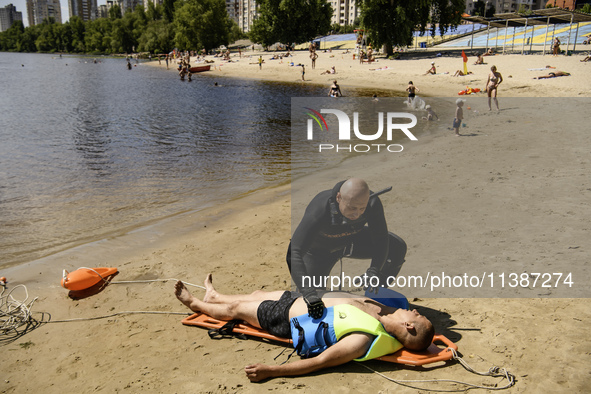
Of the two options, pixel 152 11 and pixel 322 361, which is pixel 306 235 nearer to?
pixel 322 361

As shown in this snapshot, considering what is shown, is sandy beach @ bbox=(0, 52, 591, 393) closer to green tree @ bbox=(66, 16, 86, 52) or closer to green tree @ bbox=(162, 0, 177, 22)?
green tree @ bbox=(162, 0, 177, 22)

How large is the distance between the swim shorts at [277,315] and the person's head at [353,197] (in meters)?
1.08

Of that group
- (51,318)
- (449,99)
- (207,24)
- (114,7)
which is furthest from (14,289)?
(114,7)

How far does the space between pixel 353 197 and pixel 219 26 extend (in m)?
90.5

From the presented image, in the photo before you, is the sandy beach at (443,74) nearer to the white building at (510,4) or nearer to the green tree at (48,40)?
the white building at (510,4)

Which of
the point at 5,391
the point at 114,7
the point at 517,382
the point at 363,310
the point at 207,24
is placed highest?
the point at 114,7

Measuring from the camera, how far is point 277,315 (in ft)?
15.1

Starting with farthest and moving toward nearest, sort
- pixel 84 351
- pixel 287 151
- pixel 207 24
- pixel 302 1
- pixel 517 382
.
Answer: pixel 207 24 < pixel 302 1 < pixel 287 151 < pixel 84 351 < pixel 517 382

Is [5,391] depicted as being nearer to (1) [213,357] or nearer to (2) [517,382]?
(1) [213,357]

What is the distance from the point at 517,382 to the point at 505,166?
7750 millimetres

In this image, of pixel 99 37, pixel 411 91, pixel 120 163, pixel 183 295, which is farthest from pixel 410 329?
pixel 99 37

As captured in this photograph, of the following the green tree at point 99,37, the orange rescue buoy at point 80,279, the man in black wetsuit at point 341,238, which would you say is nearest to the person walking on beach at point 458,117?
the man in black wetsuit at point 341,238

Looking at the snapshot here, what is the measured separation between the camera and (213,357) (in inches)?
178

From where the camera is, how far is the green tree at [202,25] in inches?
3327
